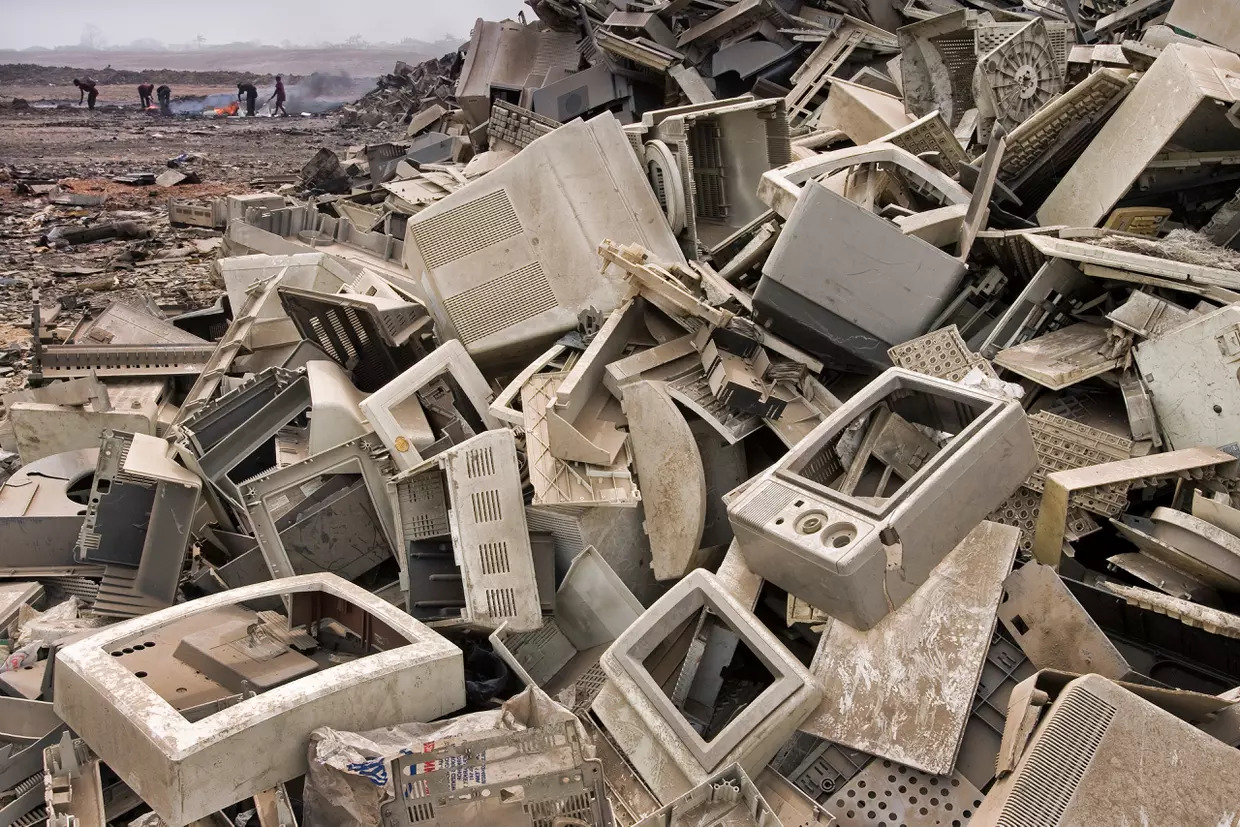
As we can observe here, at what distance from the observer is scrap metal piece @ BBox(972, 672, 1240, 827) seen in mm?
1940

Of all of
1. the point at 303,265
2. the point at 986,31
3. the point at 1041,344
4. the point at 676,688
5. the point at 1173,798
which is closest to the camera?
the point at 1173,798

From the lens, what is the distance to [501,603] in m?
3.10

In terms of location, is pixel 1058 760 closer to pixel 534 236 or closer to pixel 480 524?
pixel 480 524

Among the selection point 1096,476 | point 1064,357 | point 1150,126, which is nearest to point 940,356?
point 1064,357

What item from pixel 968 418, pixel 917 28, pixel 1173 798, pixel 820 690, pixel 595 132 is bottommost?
pixel 820 690

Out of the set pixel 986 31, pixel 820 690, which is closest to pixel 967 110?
pixel 986 31

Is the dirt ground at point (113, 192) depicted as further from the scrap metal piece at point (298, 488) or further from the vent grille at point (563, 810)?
the vent grille at point (563, 810)

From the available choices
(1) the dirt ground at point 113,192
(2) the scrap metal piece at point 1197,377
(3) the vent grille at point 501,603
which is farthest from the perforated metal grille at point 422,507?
(1) the dirt ground at point 113,192

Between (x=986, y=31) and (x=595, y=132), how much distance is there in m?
2.63

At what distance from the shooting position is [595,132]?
14.4 feet

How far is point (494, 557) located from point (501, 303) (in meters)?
1.54

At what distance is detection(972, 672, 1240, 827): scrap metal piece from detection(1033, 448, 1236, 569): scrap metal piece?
102cm

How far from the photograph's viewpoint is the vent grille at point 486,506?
3182mm

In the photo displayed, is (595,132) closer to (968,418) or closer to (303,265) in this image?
(303,265)
